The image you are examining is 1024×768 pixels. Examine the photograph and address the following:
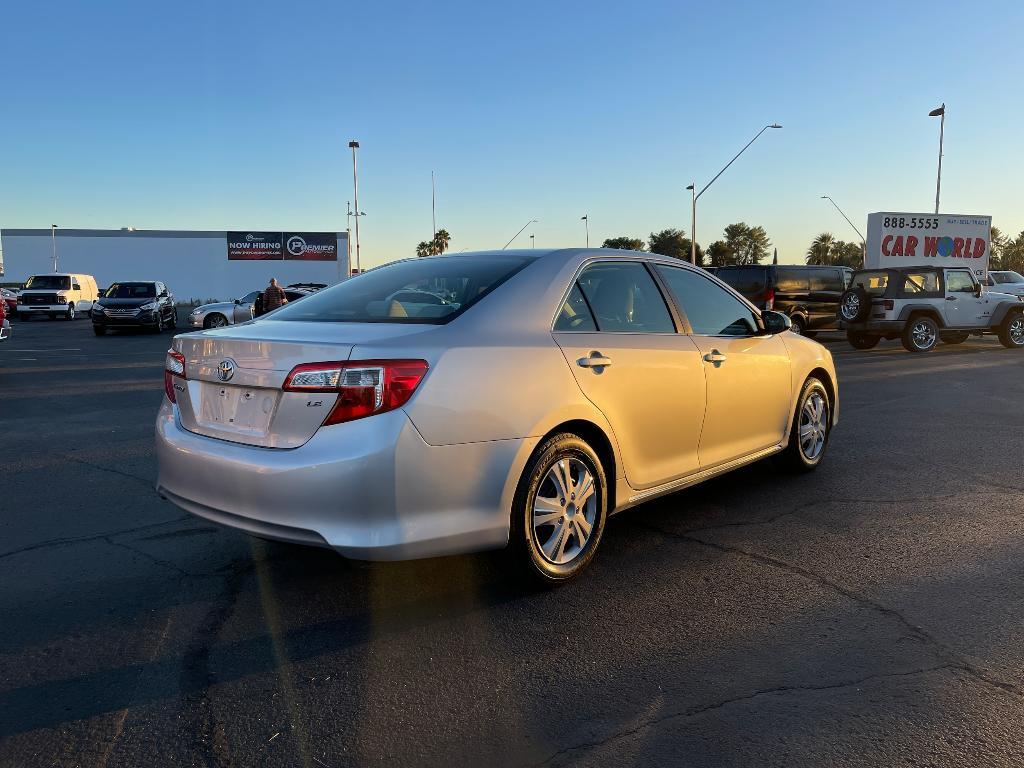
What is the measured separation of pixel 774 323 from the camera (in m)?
5.22

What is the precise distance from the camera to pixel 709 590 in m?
3.60

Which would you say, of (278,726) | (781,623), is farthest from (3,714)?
(781,623)

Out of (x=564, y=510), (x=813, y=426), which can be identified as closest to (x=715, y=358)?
(x=564, y=510)

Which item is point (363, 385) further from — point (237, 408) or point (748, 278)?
point (748, 278)

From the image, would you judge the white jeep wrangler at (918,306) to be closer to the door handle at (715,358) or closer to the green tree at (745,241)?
the door handle at (715,358)

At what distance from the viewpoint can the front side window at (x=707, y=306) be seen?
15.1 feet

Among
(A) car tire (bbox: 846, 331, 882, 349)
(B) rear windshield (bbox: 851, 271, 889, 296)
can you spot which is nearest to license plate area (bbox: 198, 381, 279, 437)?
(B) rear windshield (bbox: 851, 271, 889, 296)

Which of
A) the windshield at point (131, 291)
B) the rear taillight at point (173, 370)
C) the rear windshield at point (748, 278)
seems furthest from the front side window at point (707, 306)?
the windshield at point (131, 291)

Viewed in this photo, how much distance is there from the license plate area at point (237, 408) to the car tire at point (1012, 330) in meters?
18.2

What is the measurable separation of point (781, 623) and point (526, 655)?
111cm

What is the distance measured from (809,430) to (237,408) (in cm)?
416

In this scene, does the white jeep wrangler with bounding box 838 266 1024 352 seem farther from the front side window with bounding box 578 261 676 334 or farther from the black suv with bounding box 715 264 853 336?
the front side window with bounding box 578 261 676 334

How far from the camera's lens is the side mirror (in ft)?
16.9

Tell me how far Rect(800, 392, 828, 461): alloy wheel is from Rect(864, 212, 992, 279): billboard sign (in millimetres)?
23438
